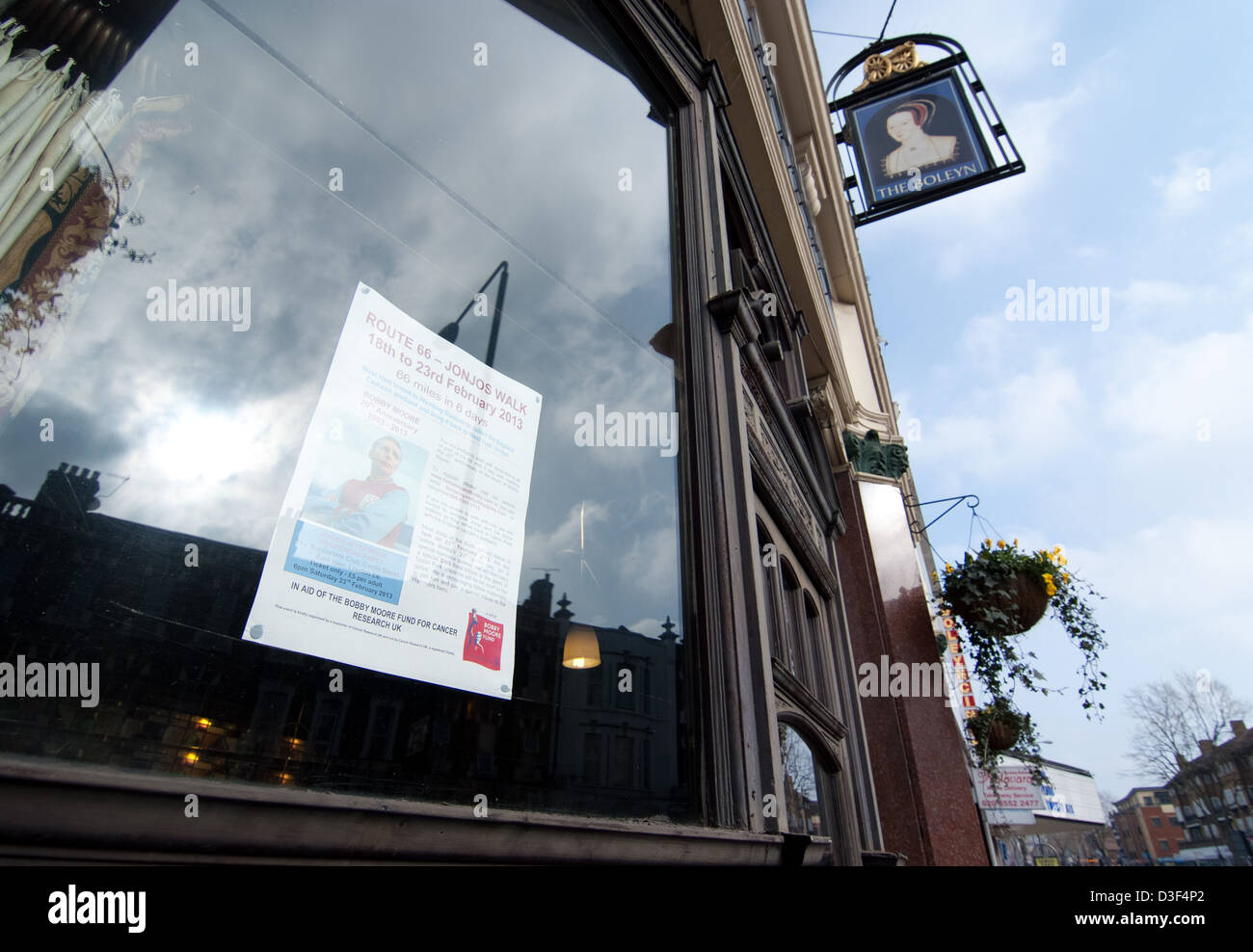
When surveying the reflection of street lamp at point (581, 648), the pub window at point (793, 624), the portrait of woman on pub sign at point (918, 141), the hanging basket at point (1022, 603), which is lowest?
the reflection of street lamp at point (581, 648)

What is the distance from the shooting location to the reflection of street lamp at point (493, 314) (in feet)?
5.46

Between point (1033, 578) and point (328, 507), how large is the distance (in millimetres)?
5867

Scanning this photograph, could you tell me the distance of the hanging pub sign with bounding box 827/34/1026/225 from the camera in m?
8.64

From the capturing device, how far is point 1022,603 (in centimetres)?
560

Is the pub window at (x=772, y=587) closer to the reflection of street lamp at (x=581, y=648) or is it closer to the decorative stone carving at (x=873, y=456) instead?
the reflection of street lamp at (x=581, y=648)

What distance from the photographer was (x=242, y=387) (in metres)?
1.20

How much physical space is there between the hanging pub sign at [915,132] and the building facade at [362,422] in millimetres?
6792

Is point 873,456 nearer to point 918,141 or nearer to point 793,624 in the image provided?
point 793,624

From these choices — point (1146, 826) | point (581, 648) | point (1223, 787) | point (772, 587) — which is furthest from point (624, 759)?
point (1146, 826)

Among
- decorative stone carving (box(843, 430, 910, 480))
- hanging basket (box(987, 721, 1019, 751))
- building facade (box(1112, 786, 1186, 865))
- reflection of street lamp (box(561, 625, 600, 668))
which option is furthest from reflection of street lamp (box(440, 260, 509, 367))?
building facade (box(1112, 786, 1186, 865))

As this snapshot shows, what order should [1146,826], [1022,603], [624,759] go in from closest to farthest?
[624,759]
[1022,603]
[1146,826]

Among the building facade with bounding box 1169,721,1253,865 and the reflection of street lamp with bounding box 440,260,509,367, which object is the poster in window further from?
the building facade with bounding box 1169,721,1253,865

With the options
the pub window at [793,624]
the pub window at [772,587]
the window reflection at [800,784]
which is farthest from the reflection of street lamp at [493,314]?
the pub window at [793,624]

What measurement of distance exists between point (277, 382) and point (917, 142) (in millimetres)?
10156
